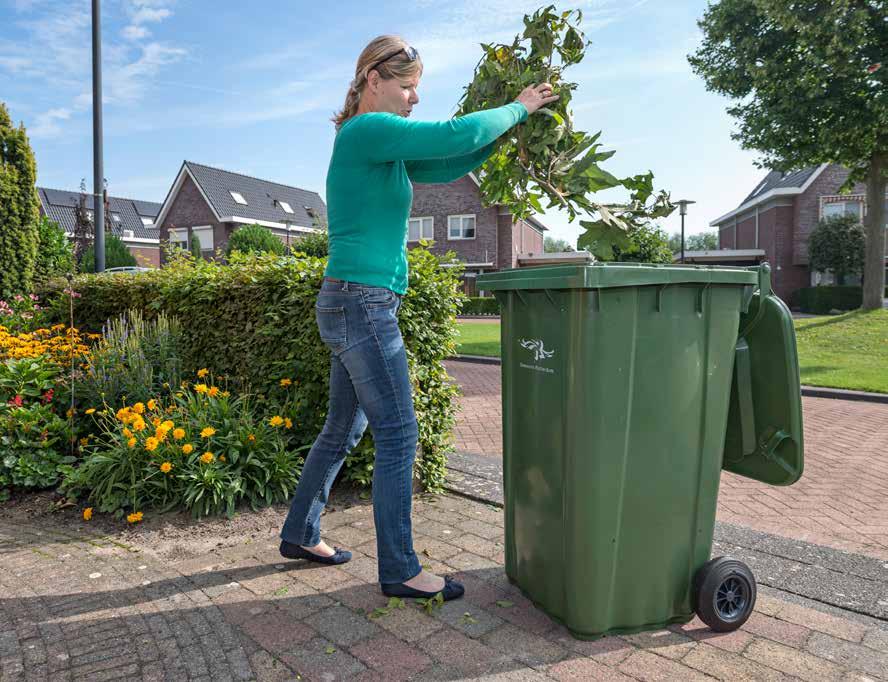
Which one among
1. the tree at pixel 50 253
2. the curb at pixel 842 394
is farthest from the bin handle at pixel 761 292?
the tree at pixel 50 253

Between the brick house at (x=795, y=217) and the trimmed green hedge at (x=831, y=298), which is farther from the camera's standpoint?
the brick house at (x=795, y=217)

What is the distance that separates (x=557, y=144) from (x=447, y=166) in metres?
0.41

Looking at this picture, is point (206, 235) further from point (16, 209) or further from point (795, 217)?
point (795, 217)

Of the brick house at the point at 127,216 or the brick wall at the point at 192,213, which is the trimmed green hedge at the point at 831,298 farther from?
the brick house at the point at 127,216

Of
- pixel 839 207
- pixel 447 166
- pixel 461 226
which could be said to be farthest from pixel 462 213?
pixel 447 166

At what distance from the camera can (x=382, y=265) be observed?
7.27ft

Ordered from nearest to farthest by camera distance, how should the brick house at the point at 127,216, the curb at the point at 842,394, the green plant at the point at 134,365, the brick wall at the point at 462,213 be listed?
the green plant at the point at 134,365
the curb at the point at 842,394
the brick wall at the point at 462,213
the brick house at the point at 127,216

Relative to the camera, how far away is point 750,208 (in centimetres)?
3538

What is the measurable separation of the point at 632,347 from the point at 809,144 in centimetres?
1761

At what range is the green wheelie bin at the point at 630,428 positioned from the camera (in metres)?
1.94

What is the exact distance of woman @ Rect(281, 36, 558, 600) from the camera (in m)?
2.16

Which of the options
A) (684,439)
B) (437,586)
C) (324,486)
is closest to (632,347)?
(684,439)

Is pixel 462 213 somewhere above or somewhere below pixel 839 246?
above

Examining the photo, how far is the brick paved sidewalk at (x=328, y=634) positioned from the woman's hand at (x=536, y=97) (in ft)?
5.83
